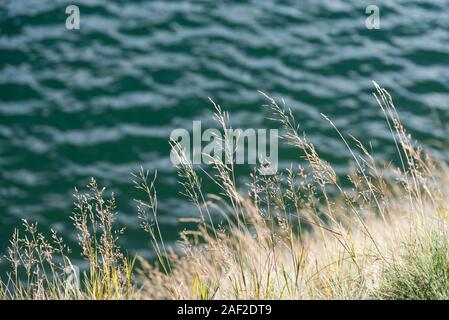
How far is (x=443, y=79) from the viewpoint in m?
10.4

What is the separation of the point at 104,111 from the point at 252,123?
2.25 metres

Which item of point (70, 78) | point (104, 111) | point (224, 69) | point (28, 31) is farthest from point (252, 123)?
point (28, 31)

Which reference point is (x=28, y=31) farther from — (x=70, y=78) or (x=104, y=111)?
(x=104, y=111)

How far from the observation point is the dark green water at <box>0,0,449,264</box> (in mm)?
8930

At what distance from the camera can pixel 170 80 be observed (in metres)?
10.4

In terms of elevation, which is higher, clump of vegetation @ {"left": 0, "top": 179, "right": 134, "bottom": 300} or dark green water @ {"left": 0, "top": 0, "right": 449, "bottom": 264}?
dark green water @ {"left": 0, "top": 0, "right": 449, "bottom": 264}

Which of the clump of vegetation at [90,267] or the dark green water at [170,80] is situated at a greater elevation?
the dark green water at [170,80]

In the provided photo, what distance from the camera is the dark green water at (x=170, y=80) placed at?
8.93 meters

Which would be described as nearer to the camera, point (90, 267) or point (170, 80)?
point (90, 267)

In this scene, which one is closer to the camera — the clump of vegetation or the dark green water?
the clump of vegetation

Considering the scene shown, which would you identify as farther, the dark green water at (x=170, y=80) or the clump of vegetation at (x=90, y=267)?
the dark green water at (x=170, y=80)

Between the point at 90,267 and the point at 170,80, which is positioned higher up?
the point at 170,80
